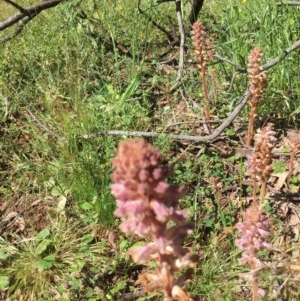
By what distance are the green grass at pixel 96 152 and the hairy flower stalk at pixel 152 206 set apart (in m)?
0.94

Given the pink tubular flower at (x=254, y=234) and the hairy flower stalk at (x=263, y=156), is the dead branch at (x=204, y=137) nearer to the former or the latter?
the hairy flower stalk at (x=263, y=156)

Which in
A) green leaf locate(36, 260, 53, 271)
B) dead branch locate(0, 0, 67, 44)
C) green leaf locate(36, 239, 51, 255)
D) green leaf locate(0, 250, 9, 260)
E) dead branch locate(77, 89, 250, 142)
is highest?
dead branch locate(0, 0, 67, 44)

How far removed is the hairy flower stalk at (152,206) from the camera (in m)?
1.18

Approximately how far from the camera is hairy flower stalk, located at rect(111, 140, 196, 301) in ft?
3.89

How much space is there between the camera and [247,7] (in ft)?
12.3

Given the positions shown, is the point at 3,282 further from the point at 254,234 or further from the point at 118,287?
the point at 254,234

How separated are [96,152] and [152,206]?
1.71 m

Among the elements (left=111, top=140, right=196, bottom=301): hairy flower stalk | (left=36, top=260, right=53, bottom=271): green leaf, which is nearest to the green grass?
(left=36, top=260, right=53, bottom=271): green leaf

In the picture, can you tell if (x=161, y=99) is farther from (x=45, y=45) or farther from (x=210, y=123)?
Result: (x=45, y=45)

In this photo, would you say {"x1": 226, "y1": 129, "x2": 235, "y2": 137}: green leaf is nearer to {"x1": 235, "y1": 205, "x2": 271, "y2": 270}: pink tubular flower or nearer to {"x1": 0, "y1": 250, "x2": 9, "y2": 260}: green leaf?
{"x1": 235, "y1": 205, "x2": 271, "y2": 270}: pink tubular flower

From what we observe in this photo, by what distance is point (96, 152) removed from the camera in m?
2.92

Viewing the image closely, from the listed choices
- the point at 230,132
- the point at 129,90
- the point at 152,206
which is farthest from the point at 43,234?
the point at 152,206

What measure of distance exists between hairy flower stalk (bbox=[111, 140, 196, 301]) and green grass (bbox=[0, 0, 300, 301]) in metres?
0.94

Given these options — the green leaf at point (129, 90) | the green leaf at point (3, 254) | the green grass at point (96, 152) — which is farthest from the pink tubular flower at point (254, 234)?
the green leaf at point (129, 90)
